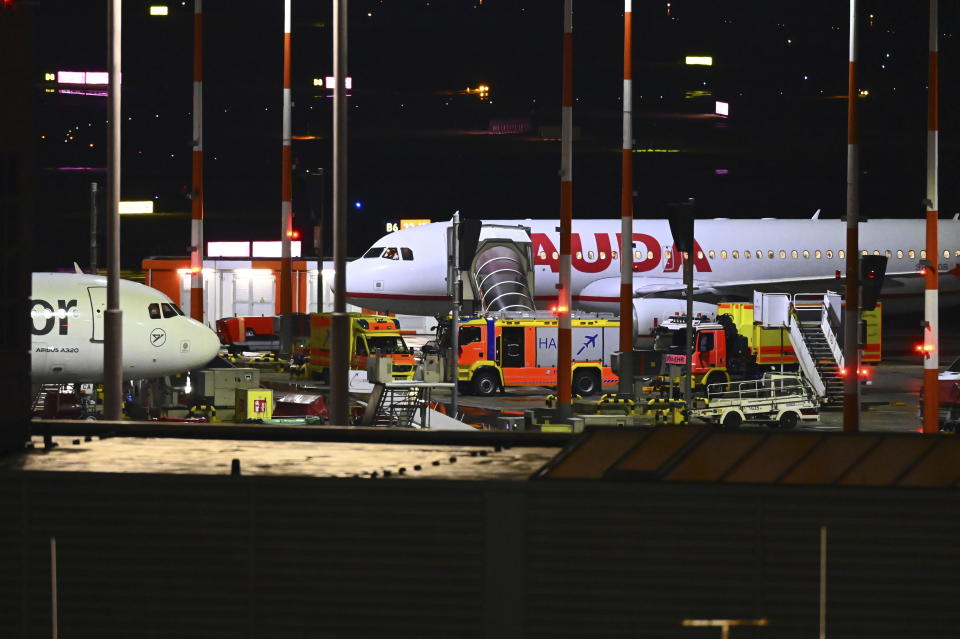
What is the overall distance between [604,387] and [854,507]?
32.9 m

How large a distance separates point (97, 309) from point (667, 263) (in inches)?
1092

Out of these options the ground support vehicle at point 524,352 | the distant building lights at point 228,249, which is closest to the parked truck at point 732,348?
the ground support vehicle at point 524,352

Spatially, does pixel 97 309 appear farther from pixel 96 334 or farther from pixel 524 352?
pixel 524 352

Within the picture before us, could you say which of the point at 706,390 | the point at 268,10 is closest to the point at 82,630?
the point at 706,390

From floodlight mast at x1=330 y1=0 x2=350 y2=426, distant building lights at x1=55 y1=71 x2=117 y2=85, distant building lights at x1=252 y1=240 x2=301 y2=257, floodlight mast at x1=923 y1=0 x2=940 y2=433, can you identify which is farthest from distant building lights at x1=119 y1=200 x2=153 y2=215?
floodlight mast at x1=330 y1=0 x2=350 y2=426

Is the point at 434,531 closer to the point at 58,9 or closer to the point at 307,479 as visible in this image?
the point at 307,479

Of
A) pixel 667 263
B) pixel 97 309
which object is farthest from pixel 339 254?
pixel 667 263

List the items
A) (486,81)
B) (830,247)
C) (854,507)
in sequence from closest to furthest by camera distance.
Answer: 1. (854,507)
2. (830,247)
3. (486,81)

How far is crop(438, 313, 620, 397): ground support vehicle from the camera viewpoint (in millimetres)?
38531

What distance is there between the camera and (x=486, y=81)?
92938 millimetres

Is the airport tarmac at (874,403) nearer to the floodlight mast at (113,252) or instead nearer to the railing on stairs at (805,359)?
the railing on stairs at (805,359)

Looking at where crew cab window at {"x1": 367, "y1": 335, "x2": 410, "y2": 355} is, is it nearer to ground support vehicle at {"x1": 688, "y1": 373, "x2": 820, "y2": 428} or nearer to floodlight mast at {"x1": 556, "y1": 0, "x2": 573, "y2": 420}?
ground support vehicle at {"x1": 688, "y1": 373, "x2": 820, "y2": 428}

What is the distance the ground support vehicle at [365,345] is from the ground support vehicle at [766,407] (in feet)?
33.7

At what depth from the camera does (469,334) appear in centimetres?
3872
